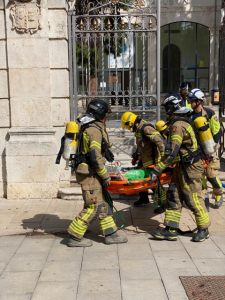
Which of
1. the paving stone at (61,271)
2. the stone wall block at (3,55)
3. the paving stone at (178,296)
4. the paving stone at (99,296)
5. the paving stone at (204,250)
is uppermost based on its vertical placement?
the stone wall block at (3,55)

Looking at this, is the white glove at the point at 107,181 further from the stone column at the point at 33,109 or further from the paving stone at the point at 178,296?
the stone column at the point at 33,109

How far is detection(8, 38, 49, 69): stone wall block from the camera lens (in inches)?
271

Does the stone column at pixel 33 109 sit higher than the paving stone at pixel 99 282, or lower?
higher

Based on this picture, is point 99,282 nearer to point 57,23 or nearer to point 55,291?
point 55,291

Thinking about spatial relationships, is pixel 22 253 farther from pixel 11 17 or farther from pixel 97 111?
pixel 11 17

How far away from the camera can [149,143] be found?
610 centimetres

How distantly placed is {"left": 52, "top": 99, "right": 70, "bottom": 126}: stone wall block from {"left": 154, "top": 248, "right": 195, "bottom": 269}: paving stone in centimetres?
342

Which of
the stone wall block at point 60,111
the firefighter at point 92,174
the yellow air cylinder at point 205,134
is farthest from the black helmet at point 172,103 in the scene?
the stone wall block at point 60,111

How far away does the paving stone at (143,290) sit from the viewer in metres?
3.58

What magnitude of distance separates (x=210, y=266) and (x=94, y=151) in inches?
73.7

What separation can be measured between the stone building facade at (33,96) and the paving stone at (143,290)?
3548 mm

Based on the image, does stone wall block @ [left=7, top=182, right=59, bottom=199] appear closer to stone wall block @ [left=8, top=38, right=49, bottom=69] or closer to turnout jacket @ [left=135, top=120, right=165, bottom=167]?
turnout jacket @ [left=135, top=120, right=165, bottom=167]

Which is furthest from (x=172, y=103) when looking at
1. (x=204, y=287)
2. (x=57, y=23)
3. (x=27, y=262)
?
(x=57, y=23)

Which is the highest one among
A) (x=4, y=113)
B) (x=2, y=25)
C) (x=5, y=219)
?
(x=2, y=25)
